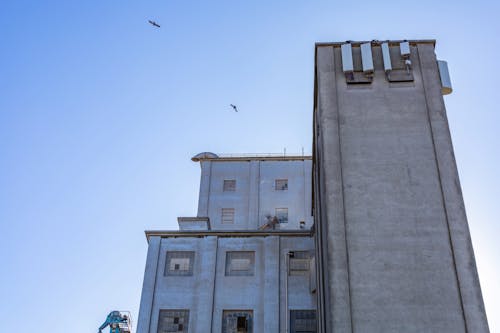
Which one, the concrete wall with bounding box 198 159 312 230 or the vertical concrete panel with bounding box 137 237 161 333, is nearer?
the vertical concrete panel with bounding box 137 237 161 333

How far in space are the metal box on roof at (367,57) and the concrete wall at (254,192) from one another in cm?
2213

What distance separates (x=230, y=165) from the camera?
174 feet

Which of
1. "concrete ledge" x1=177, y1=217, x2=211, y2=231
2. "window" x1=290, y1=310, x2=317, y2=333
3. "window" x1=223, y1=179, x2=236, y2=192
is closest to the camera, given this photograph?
"window" x1=290, y1=310, x2=317, y2=333

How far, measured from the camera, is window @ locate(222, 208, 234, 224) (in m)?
50.2

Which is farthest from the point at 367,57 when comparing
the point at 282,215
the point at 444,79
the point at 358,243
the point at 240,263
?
the point at 282,215

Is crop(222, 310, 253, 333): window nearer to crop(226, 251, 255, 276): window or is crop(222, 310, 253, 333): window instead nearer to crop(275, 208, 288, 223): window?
crop(226, 251, 255, 276): window

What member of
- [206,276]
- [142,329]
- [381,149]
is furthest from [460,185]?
[142,329]

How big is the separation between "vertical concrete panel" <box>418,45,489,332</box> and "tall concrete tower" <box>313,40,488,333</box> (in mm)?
48

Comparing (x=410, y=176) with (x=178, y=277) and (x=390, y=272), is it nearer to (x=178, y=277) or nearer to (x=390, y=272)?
(x=390, y=272)

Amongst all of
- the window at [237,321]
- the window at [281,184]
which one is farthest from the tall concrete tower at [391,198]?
the window at [281,184]

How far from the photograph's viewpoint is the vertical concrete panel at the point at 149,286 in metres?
35.1

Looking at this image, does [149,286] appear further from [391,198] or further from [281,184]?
[281,184]

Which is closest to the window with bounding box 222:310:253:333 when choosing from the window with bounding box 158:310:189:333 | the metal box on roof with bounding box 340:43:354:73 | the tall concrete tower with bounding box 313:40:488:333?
the window with bounding box 158:310:189:333

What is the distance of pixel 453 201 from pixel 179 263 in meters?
20.0
